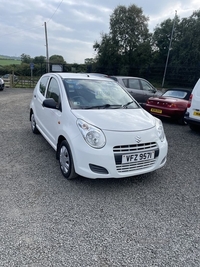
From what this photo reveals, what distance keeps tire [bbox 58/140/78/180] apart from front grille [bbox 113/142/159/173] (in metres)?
0.68

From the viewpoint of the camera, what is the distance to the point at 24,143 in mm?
4938

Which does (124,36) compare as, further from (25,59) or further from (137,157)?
(137,157)

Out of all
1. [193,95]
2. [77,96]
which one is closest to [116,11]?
[193,95]

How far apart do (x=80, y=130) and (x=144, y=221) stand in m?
1.42

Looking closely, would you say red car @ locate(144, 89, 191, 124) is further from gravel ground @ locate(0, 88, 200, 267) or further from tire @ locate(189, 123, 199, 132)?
gravel ground @ locate(0, 88, 200, 267)

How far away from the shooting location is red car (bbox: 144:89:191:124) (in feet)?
23.9

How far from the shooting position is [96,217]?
2.54 m

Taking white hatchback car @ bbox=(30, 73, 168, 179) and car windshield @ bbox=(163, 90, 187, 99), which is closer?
white hatchback car @ bbox=(30, 73, 168, 179)

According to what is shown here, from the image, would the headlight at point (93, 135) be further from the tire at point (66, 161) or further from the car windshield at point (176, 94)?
the car windshield at point (176, 94)

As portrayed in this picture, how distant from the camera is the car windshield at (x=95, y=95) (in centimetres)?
370

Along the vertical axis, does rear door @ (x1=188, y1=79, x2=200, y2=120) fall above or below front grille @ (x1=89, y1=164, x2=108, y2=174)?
above

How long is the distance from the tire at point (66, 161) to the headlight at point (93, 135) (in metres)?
0.39

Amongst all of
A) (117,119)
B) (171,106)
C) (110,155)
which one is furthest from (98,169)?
(171,106)

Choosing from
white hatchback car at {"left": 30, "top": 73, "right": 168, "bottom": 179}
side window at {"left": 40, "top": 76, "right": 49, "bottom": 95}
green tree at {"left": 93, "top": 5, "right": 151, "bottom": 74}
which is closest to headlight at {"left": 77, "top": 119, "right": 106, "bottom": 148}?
white hatchback car at {"left": 30, "top": 73, "right": 168, "bottom": 179}
